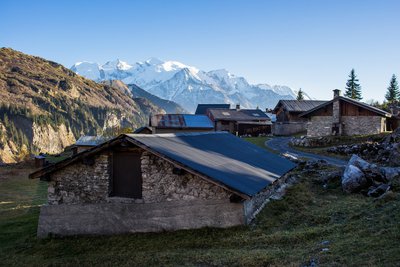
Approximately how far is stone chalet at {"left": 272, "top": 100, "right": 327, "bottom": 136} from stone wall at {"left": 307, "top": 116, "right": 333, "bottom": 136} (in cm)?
1636

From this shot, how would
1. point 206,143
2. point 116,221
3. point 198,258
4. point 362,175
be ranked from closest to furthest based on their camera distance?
point 198,258 → point 116,221 → point 362,175 → point 206,143


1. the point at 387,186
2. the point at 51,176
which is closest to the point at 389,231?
the point at 387,186

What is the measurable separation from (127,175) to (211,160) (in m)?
3.84

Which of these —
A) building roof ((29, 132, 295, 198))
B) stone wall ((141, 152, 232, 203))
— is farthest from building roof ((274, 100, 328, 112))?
stone wall ((141, 152, 232, 203))

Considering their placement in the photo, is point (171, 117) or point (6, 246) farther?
point (171, 117)

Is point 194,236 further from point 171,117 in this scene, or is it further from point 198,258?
point 171,117

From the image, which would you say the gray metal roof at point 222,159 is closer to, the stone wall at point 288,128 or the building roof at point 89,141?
the building roof at point 89,141

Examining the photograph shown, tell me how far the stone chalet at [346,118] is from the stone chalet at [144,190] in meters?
31.6

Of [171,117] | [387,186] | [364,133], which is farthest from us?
[171,117]

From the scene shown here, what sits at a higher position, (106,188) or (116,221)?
(106,188)

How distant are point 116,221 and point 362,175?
12.4 m

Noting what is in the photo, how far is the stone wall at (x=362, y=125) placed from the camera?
4281 cm

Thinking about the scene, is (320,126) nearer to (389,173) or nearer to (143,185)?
(389,173)

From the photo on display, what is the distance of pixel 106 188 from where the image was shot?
603 inches
